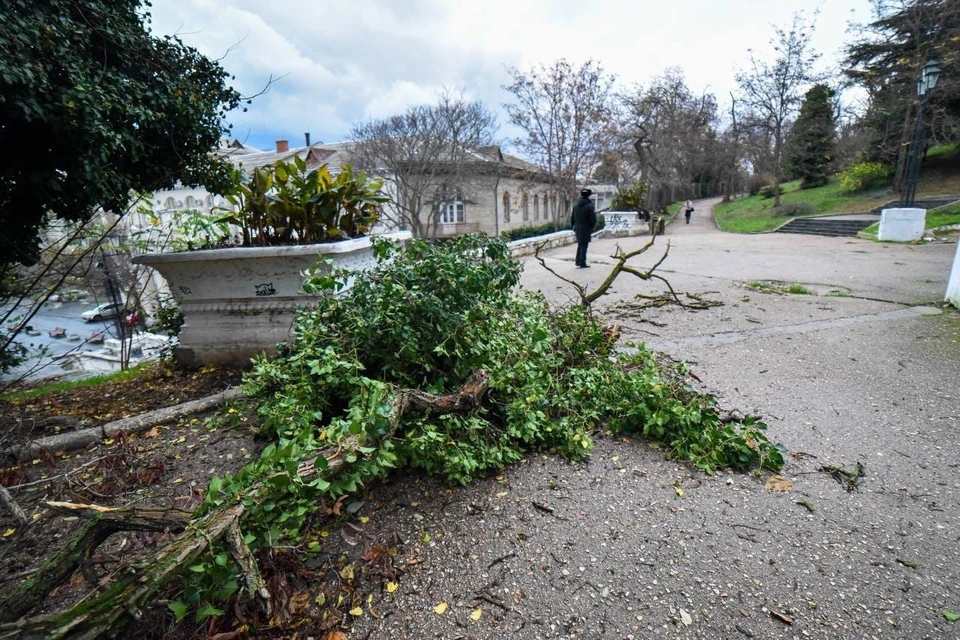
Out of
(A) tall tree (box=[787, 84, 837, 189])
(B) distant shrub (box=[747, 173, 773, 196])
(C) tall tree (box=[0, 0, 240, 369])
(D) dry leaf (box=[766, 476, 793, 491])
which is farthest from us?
(B) distant shrub (box=[747, 173, 773, 196])

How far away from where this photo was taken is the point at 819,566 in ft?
5.96

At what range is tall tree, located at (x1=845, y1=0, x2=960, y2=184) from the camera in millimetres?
19375

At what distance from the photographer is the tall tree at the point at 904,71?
19375 millimetres

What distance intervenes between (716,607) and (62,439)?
11.5ft

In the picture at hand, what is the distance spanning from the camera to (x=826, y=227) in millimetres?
18781

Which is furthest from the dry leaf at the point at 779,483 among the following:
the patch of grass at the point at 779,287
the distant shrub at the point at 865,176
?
the distant shrub at the point at 865,176

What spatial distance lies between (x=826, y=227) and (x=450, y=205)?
18.9 metres

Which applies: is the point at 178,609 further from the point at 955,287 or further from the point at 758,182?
the point at 758,182

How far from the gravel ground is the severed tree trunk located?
0.57m

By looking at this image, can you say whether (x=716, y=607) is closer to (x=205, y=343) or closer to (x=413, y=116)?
(x=205, y=343)

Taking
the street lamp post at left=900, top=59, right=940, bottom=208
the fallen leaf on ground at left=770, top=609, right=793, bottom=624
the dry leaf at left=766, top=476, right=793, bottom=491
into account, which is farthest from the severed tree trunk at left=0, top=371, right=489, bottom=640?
the street lamp post at left=900, top=59, right=940, bottom=208

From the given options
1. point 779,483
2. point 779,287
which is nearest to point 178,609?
point 779,483

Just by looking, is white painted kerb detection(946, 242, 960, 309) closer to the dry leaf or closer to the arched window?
the dry leaf

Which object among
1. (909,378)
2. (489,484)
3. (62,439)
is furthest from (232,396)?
(909,378)
